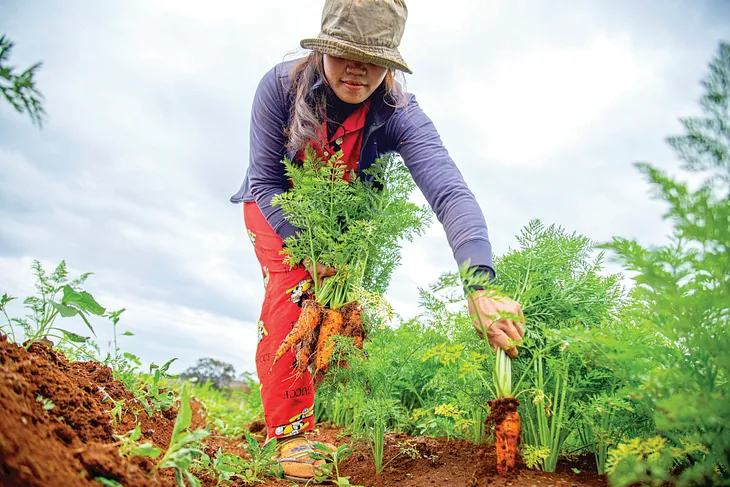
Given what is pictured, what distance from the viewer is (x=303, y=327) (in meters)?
2.75

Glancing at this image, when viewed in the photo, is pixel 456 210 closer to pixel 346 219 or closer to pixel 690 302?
pixel 346 219

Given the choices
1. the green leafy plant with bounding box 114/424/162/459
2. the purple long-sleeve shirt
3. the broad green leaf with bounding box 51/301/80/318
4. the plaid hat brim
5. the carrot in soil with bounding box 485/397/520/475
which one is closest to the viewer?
the green leafy plant with bounding box 114/424/162/459

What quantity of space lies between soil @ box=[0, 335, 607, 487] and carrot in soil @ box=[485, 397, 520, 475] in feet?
0.16

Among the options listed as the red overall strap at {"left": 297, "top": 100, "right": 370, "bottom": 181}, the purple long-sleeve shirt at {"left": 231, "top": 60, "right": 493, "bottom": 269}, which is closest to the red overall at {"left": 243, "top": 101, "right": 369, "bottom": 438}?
the red overall strap at {"left": 297, "top": 100, "right": 370, "bottom": 181}

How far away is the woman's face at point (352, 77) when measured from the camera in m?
2.68

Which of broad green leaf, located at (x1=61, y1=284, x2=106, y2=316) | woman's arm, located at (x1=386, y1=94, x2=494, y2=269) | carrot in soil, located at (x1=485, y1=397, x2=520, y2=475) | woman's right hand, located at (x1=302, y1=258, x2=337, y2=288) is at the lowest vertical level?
carrot in soil, located at (x1=485, y1=397, x2=520, y2=475)

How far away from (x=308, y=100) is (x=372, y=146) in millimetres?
414

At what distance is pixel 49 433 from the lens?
139cm

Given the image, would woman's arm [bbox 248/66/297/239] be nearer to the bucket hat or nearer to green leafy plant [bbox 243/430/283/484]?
the bucket hat

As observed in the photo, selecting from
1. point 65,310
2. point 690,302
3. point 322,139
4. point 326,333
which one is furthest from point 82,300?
point 690,302

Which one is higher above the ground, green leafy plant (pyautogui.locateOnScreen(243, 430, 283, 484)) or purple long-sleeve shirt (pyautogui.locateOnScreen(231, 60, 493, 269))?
purple long-sleeve shirt (pyautogui.locateOnScreen(231, 60, 493, 269))

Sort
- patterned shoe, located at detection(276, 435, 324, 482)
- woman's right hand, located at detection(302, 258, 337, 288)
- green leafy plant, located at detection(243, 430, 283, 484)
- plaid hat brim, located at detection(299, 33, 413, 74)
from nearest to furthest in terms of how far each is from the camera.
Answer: green leafy plant, located at detection(243, 430, 283, 484) < plaid hat brim, located at detection(299, 33, 413, 74) < patterned shoe, located at detection(276, 435, 324, 482) < woman's right hand, located at detection(302, 258, 337, 288)

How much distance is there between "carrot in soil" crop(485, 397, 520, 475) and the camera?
2.08 metres

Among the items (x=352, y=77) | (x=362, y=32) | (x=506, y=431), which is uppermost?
(x=362, y=32)
